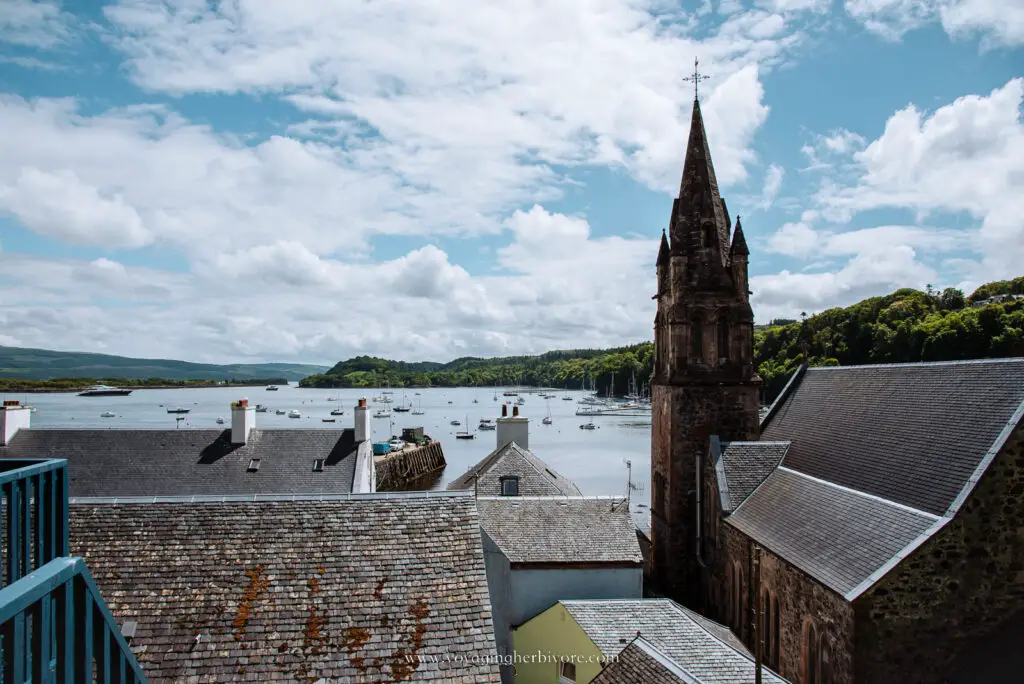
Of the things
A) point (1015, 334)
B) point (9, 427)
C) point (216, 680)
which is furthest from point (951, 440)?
point (1015, 334)

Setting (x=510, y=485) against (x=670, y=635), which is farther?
(x=510, y=485)

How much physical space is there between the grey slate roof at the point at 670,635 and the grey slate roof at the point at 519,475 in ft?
23.1

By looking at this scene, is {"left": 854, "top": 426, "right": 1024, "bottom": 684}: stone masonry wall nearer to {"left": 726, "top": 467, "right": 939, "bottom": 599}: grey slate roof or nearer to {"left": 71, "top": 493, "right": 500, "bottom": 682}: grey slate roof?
{"left": 726, "top": 467, "right": 939, "bottom": 599}: grey slate roof

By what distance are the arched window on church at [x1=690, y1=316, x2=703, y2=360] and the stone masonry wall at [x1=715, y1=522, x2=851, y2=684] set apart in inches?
259

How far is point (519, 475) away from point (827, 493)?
34.6 ft

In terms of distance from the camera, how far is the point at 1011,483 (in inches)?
505

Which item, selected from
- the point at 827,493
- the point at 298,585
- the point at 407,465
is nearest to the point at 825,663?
the point at 827,493

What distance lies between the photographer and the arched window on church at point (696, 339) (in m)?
24.4

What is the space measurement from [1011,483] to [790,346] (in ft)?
298

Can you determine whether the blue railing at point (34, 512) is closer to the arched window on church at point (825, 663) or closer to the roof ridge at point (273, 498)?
the roof ridge at point (273, 498)

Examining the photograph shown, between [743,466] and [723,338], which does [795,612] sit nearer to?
[743,466]

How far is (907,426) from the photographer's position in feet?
54.5

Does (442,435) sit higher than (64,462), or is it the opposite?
(64,462)

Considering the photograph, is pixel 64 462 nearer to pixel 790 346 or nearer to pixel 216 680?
pixel 216 680
